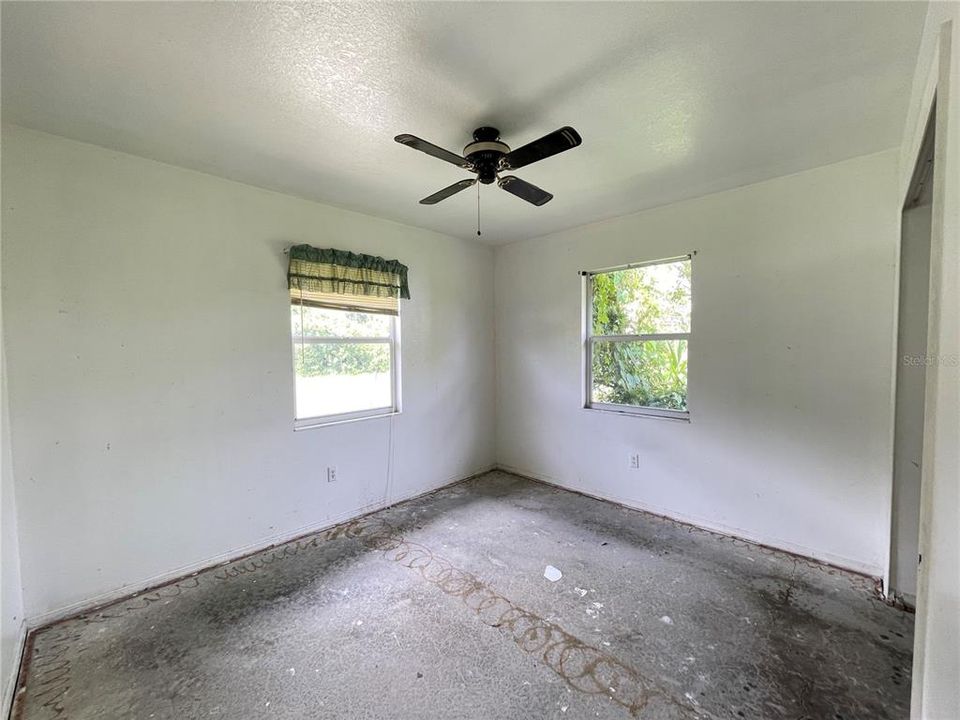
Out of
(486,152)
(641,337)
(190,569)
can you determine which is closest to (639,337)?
(641,337)

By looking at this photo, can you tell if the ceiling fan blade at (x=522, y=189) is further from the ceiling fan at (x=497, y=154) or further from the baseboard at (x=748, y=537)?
the baseboard at (x=748, y=537)

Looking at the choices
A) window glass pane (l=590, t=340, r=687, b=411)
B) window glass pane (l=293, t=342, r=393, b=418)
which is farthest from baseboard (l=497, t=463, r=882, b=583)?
window glass pane (l=293, t=342, r=393, b=418)

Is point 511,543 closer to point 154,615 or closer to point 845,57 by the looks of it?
point 154,615

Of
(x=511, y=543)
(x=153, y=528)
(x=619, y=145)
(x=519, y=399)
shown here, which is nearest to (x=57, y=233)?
(x=153, y=528)

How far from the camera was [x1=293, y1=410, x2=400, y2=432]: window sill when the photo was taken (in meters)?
2.87

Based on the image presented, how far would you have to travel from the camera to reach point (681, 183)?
265 cm

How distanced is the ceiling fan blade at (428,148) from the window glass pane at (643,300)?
6.56 feet

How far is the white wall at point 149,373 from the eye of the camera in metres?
1.93

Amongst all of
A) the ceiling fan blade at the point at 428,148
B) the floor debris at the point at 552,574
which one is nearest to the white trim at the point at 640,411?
the floor debris at the point at 552,574

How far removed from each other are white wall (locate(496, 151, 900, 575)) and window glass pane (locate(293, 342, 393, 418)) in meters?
1.88

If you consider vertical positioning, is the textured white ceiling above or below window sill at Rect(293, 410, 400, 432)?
above

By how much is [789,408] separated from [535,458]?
2182 millimetres

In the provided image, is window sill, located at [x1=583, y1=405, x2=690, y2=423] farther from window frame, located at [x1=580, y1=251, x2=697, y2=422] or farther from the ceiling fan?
the ceiling fan

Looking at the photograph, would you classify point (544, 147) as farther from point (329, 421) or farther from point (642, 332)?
point (329, 421)
